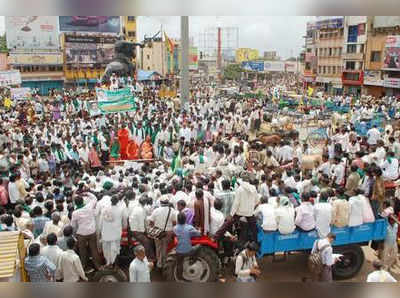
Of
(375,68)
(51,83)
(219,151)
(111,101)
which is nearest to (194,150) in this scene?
(219,151)

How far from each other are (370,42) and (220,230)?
29.2 meters

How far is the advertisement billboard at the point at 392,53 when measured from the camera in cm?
2591

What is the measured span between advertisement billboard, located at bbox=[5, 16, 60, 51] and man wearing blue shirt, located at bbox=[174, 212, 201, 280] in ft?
112

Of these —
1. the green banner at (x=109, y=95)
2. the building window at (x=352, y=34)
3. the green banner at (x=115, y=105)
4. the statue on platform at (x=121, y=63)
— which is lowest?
the green banner at (x=115, y=105)

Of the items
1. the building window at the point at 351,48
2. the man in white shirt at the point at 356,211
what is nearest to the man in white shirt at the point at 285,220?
the man in white shirt at the point at 356,211

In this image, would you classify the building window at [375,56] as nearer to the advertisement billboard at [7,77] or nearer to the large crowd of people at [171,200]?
the large crowd of people at [171,200]

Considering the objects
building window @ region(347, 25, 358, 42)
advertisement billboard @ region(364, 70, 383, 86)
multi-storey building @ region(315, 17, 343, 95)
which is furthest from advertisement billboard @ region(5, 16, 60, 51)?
advertisement billboard @ region(364, 70, 383, 86)

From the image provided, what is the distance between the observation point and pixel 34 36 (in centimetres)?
3444

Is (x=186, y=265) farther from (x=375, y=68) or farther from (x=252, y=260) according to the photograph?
(x=375, y=68)

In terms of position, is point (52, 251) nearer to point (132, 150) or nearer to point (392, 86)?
point (132, 150)

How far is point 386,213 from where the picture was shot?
4848 millimetres

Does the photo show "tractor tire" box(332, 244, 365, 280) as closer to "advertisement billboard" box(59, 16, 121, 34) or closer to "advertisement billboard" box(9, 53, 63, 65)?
"advertisement billboard" box(9, 53, 63, 65)

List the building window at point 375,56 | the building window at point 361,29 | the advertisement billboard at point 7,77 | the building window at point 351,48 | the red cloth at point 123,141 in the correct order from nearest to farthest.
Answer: the red cloth at point 123,141 → the advertisement billboard at point 7,77 → the building window at point 375,56 → the building window at point 361,29 → the building window at point 351,48

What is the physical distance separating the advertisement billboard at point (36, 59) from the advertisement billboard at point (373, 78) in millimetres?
26418
